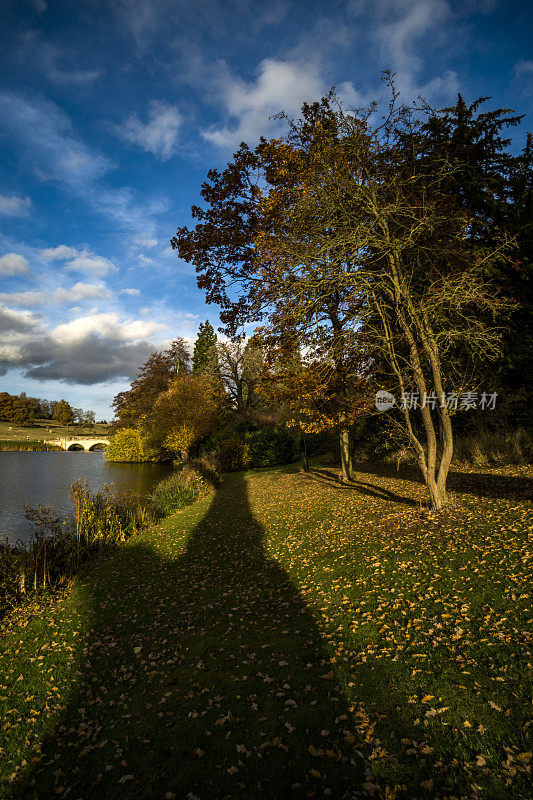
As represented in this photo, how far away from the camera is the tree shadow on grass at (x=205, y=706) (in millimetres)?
3436

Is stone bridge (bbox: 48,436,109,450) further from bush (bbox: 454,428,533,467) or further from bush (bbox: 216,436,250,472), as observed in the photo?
bush (bbox: 454,428,533,467)

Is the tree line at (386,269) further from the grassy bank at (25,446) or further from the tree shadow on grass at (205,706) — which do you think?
the grassy bank at (25,446)

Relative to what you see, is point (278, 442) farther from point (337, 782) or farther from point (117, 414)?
point (117, 414)

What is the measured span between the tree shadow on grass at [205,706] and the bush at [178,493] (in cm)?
952

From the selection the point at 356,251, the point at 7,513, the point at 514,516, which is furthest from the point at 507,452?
the point at 7,513

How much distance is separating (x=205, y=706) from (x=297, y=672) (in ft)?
3.86

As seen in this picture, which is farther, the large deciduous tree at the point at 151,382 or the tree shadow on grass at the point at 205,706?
the large deciduous tree at the point at 151,382

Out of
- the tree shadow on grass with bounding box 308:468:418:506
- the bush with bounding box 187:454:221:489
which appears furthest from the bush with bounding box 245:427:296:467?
the tree shadow on grass with bounding box 308:468:418:506

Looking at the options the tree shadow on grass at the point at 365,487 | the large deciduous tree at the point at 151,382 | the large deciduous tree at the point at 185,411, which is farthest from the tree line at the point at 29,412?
the tree shadow on grass at the point at 365,487

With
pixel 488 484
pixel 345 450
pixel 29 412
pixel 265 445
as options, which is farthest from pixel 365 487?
pixel 29 412

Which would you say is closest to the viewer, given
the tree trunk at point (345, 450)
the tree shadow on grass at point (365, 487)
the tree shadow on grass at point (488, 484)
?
the tree shadow on grass at point (488, 484)

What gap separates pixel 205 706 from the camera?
4422mm

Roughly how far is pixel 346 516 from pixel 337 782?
7641 millimetres

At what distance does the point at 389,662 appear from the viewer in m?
4.47
